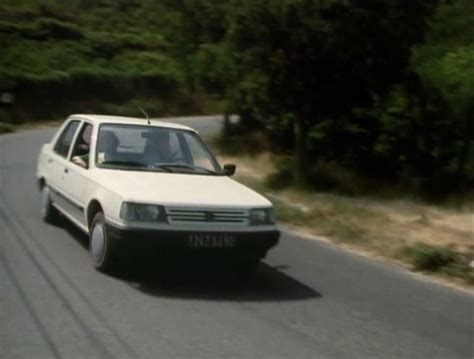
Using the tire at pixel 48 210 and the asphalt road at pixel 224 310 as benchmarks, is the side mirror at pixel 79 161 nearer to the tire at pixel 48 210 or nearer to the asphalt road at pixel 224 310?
the asphalt road at pixel 224 310

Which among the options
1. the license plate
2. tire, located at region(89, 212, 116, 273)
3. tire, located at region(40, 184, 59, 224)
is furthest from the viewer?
tire, located at region(40, 184, 59, 224)

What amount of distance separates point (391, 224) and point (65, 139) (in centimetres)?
522

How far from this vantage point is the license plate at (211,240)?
8.66 metres

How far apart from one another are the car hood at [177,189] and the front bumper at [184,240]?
282mm

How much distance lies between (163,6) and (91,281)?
1859 centimetres

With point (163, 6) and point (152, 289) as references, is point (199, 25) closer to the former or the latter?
point (163, 6)

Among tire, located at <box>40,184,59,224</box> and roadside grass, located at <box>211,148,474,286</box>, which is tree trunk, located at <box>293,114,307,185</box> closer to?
roadside grass, located at <box>211,148,474,286</box>

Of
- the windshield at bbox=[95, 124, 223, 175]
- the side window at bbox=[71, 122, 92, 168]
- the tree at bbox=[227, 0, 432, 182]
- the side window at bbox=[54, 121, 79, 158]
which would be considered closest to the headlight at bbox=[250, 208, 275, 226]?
the windshield at bbox=[95, 124, 223, 175]

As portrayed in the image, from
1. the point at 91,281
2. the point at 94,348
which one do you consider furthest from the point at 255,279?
the point at 94,348

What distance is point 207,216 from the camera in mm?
8766

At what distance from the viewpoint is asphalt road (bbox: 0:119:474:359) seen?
6.82 meters

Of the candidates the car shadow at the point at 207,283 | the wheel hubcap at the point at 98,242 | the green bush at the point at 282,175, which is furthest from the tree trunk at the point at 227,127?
the wheel hubcap at the point at 98,242

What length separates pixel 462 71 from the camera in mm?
15859

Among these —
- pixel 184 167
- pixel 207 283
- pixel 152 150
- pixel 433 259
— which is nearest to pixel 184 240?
pixel 207 283
